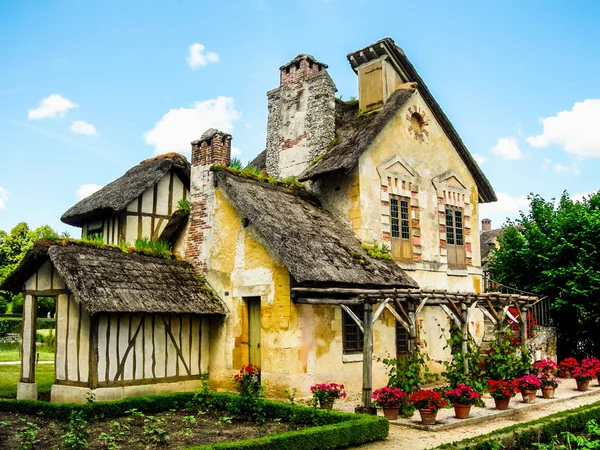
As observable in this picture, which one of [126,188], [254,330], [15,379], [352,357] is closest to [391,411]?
[352,357]

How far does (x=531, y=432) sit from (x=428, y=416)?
5.82 ft

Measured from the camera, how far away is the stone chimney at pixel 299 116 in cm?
1850

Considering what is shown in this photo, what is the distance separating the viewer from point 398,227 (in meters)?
17.6

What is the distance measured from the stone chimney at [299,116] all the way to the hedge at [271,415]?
7.94 metres

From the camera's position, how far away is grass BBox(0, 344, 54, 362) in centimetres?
2539

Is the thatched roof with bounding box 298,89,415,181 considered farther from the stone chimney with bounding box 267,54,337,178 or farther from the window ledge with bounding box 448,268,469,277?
the window ledge with bounding box 448,268,469,277

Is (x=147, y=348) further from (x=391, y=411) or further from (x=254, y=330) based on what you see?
(x=391, y=411)

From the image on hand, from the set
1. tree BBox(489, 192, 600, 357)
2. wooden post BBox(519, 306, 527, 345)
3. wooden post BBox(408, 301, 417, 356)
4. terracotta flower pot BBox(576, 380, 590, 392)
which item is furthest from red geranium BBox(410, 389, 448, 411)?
tree BBox(489, 192, 600, 357)

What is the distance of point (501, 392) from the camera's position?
41.7 ft

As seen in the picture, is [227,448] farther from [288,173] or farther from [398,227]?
[288,173]

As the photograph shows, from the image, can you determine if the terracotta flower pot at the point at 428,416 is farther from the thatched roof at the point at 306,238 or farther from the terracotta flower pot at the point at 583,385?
the terracotta flower pot at the point at 583,385

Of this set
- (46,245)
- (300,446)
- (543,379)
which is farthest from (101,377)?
(543,379)

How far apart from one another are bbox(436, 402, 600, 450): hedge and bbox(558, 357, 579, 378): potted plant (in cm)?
464

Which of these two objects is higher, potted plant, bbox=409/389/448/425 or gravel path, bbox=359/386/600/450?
potted plant, bbox=409/389/448/425
